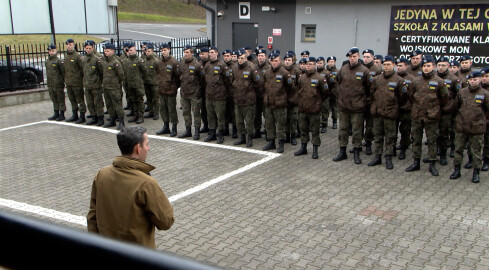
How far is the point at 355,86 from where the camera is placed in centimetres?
827

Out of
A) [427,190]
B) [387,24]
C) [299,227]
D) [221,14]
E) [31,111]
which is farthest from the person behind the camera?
[221,14]

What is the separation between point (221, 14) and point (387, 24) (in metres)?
5.96

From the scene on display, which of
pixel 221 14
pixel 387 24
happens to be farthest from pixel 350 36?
pixel 221 14

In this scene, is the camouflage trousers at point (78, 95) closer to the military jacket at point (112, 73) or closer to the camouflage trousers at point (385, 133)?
the military jacket at point (112, 73)

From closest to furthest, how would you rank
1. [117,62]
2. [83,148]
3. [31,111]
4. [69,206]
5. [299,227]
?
1. [299,227]
2. [69,206]
3. [83,148]
4. [117,62]
5. [31,111]

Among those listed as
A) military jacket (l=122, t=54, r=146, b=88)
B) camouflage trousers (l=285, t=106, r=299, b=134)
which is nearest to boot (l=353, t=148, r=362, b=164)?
camouflage trousers (l=285, t=106, r=299, b=134)

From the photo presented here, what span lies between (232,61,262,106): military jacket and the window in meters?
7.29

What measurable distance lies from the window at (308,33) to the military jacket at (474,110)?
9205 millimetres

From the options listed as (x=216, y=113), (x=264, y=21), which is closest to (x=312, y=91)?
(x=216, y=113)

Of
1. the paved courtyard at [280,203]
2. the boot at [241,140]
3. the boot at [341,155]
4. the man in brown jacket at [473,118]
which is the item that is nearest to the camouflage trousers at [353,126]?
the boot at [341,155]

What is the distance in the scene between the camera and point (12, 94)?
1419 centimetres

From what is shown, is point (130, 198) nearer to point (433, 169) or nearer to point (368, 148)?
point (433, 169)

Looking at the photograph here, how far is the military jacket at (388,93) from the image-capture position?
26.3 feet

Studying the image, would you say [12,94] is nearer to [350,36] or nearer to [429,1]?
[350,36]
